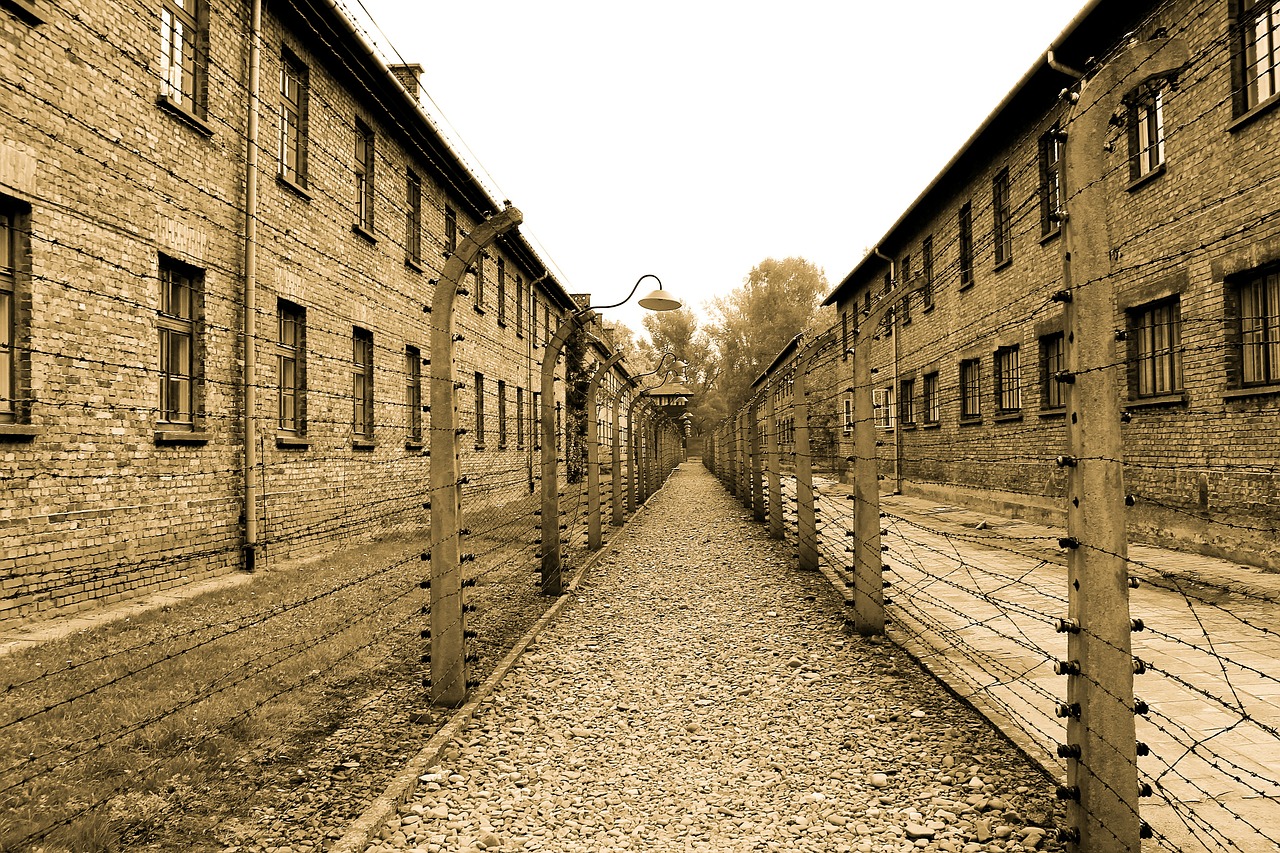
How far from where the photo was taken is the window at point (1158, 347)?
31.3 ft

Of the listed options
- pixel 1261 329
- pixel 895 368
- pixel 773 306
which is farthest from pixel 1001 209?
pixel 773 306

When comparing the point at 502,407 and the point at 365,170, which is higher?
the point at 365,170

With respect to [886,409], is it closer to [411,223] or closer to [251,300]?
[411,223]

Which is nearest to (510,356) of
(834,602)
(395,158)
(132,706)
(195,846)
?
(395,158)

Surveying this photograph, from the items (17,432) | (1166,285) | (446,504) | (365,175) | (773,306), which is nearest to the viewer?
(446,504)

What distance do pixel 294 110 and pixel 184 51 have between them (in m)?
2.36

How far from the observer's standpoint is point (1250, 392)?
7.95 metres

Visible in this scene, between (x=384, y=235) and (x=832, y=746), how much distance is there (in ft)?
36.4

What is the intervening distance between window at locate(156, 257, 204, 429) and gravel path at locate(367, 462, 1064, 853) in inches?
191

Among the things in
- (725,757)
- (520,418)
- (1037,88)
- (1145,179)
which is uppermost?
(1037,88)

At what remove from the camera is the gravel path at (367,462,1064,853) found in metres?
2.89

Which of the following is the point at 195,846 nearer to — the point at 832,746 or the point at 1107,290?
the point at 832,746

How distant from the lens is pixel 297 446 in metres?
9.62

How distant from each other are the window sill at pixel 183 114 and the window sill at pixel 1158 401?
1143 centimetres
